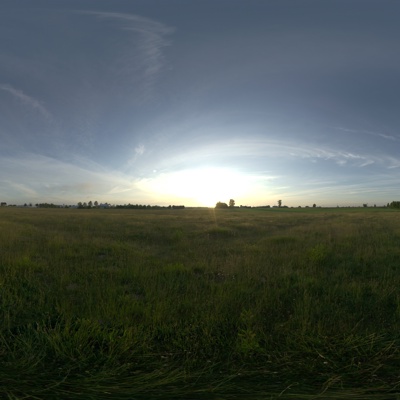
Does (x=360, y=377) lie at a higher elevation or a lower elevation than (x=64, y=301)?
lower

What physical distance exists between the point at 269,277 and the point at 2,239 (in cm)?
1140

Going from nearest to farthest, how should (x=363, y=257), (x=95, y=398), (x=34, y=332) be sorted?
(x=95, y=398)
(x=34, y=332)
(x=363, y=257)

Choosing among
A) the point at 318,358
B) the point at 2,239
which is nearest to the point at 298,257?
the point at 318,358

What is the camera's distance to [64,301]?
Result: 14.9ft

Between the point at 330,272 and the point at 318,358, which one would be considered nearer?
the point at 318,358

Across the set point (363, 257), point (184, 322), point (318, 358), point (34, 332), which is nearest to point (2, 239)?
point (34, 332)

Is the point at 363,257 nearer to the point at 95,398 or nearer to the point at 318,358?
the point at 318,358

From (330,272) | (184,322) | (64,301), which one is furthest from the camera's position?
(330,272)

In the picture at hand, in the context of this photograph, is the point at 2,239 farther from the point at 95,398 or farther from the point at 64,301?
the point at 95,398

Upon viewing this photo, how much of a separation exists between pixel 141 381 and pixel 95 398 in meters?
0.47

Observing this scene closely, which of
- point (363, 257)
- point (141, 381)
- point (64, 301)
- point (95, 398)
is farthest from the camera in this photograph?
point (363, 257)

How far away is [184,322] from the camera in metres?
4.00

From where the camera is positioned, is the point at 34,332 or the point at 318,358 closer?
the point at 318,358

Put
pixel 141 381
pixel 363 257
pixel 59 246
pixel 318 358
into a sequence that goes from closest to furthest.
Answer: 1. pixel 141 381
2. pixel 318 358
3. pixel 363 257
4. pixel 59 246
